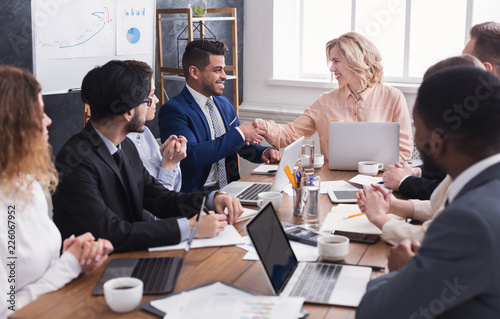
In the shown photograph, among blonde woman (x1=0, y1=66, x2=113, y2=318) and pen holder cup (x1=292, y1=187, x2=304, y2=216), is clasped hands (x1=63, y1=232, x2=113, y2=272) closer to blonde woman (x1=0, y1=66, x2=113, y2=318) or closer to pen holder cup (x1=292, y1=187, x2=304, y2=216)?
blonde woman (x1=0, y1=66, x2=113, y2=318)

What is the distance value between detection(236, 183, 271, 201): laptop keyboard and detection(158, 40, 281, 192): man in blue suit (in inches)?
21.3

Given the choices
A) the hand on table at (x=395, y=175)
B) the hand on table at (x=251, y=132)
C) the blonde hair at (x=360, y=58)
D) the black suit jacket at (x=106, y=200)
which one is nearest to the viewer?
the black suit jacket at (x=106, y=200)

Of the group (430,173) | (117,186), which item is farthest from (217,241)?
(430,173)

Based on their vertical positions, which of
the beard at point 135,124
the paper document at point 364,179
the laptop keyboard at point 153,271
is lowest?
the laptop keyboard at point 153,271

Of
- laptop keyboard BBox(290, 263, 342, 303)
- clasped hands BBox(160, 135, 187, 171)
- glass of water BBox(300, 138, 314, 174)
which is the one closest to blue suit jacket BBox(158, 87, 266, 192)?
clasped hands BBox(160, 135, 187, 171)

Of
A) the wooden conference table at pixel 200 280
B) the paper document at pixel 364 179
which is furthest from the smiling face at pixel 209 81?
the wooden conference table at pixel 200 280

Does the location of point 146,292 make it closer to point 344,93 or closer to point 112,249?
point 112,249

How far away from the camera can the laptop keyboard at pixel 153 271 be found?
151cm

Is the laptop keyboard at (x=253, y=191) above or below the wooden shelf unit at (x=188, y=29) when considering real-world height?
below

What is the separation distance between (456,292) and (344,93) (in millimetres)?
2493

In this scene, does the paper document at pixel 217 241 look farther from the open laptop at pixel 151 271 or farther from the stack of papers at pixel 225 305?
the stack of papers at pixel 225 305

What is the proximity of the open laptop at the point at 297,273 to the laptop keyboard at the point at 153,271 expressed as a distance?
0.94 feet

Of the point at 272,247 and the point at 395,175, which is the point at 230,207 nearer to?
the point at 272,247

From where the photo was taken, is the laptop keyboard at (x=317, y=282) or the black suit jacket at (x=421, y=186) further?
the black suit jacket at (x=421, y=186)
